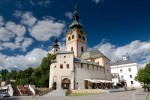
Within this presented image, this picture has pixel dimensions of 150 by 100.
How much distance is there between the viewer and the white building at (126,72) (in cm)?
7594

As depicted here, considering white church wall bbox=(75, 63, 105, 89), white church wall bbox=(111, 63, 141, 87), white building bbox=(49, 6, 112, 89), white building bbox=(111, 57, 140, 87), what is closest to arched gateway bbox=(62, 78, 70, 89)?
white building bbox=(49, 6, 112, 89)

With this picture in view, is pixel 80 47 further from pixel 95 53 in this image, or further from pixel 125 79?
pixel 125 79

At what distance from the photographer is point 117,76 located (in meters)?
76.4

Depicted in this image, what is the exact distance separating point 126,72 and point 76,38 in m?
26.4

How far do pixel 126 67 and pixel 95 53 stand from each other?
816 inches

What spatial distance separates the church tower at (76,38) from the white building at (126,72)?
59.2 feet

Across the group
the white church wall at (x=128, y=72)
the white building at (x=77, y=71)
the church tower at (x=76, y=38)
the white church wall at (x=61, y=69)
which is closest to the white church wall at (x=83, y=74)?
the white building at (x=77, y=71)

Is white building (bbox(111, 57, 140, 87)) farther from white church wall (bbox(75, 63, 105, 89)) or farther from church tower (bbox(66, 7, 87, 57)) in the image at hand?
white church wall (bbox(75, 63, 105, 89))

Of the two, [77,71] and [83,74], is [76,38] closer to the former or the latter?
[83,74]

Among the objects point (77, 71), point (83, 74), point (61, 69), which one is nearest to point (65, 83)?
point (61, 69)

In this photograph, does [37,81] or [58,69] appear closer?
[58,69]

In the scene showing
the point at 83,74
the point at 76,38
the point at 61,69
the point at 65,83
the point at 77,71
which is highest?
the point at 76,38

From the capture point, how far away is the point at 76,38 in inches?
2798

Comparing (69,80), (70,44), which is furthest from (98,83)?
(70,44)
